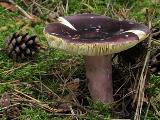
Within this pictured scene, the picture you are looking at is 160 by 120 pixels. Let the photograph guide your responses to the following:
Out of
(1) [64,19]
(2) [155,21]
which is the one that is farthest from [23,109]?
(2) [155,21]

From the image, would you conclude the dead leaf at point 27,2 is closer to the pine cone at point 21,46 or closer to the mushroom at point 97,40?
the pine cone at point 21,46

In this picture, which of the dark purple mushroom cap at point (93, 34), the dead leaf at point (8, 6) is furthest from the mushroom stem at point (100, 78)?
the dead leaf at point (8, 6)

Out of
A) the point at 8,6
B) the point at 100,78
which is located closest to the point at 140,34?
the point at 100,78

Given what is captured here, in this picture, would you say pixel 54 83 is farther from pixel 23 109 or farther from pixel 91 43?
pixel 91 43

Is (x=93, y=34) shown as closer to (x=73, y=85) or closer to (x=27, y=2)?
(x=73, y=85)

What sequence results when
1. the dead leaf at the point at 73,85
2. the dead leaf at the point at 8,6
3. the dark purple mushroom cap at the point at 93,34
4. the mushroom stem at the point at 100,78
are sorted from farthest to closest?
the dead leaf at the point at 8,6 → the dead leaf at the point at 73,85 → the mushroom stem at the point at 100,78 → the dark purple mushroom cap at the point at 93,34

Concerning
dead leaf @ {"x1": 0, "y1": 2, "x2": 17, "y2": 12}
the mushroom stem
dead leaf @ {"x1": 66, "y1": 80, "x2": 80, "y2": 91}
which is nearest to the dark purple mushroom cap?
the mushroom stem
